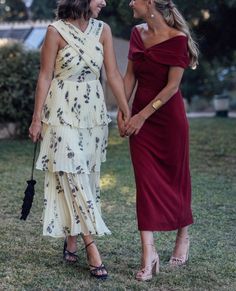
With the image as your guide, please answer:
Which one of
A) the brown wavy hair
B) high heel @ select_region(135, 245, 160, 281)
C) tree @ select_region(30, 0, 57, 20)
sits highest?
the brown wavy hair

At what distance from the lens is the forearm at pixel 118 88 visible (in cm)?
407

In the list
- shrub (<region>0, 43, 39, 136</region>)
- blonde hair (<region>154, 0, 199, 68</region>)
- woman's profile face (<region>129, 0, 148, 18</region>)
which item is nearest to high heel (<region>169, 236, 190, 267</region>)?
blonde hair (<region>154, 0, 199, 68</region>)

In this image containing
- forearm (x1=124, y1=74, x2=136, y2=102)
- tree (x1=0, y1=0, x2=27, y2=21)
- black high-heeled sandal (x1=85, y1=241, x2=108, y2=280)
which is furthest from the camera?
tree (x1=0, y1=0, x2=27, y2=21)

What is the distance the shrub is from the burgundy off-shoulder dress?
25.7 ft

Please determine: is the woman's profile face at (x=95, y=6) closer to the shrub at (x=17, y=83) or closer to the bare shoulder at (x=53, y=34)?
the bare shoulder at (x=53, y=34)

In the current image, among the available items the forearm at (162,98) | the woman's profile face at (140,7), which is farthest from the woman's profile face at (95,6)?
the forearm at (162,98)

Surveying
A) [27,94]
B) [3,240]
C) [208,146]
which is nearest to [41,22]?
[27,94]

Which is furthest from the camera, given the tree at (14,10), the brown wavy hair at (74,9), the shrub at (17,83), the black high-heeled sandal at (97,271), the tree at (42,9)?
the tree at (14,10)

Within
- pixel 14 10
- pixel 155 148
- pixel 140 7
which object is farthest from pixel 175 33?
pixel 14 10

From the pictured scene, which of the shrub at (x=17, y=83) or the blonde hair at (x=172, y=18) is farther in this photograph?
the shrub at (x=17, y=83)

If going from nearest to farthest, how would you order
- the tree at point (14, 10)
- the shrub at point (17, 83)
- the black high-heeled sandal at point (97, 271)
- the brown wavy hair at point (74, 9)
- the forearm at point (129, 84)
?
the brown wavy hair at point (74, 9) < the black high-heeled sandal at point (97, 271) < the forearm at point (129, 84) < the shrub at point (17, 83) < the tree at point (14, 10)

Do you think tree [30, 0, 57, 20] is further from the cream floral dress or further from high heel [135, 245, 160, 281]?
high heel [135, 245, 160, 281]

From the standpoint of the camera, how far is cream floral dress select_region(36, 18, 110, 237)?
154 inches

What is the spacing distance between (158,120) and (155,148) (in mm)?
182
